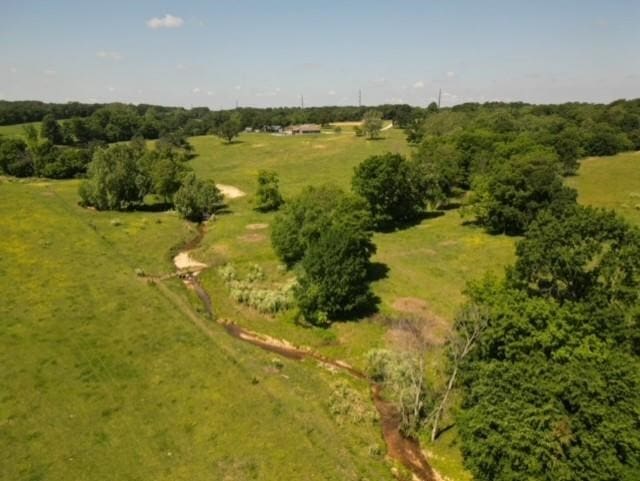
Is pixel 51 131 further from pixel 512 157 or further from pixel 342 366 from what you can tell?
pixel 342 366

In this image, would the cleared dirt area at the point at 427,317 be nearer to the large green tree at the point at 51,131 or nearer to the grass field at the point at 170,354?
the grass field at the point at 170,354

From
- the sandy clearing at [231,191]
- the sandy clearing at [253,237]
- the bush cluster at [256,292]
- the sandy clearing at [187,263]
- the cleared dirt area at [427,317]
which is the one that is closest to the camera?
the cleared dirt area at [427,317]

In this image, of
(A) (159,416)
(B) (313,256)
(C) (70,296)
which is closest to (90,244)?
(C) (70,296)

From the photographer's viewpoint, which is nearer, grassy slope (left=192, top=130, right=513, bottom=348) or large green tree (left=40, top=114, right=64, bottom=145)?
grassy slope (left=192, top=130, right=513, bottom=348)

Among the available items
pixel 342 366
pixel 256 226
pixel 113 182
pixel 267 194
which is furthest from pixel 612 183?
pixel 113 182

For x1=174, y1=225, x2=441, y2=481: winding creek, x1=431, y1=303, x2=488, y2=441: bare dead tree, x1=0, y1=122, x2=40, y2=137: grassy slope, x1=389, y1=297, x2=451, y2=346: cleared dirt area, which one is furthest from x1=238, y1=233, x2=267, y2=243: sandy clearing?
x1=0, y1=122, x2=40, y2=137: grassy slope

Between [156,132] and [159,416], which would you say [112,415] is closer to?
[159,416]

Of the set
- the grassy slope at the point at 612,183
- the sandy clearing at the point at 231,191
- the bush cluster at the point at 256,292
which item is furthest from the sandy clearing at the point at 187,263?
the grassy slope at the point at 612,183

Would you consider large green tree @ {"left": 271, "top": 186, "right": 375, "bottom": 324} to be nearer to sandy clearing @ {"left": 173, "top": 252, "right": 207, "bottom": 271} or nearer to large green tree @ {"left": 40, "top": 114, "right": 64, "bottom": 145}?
sandy clearing @ {"left": 173, "top": 252, "right": 207, "bottom": 271}
